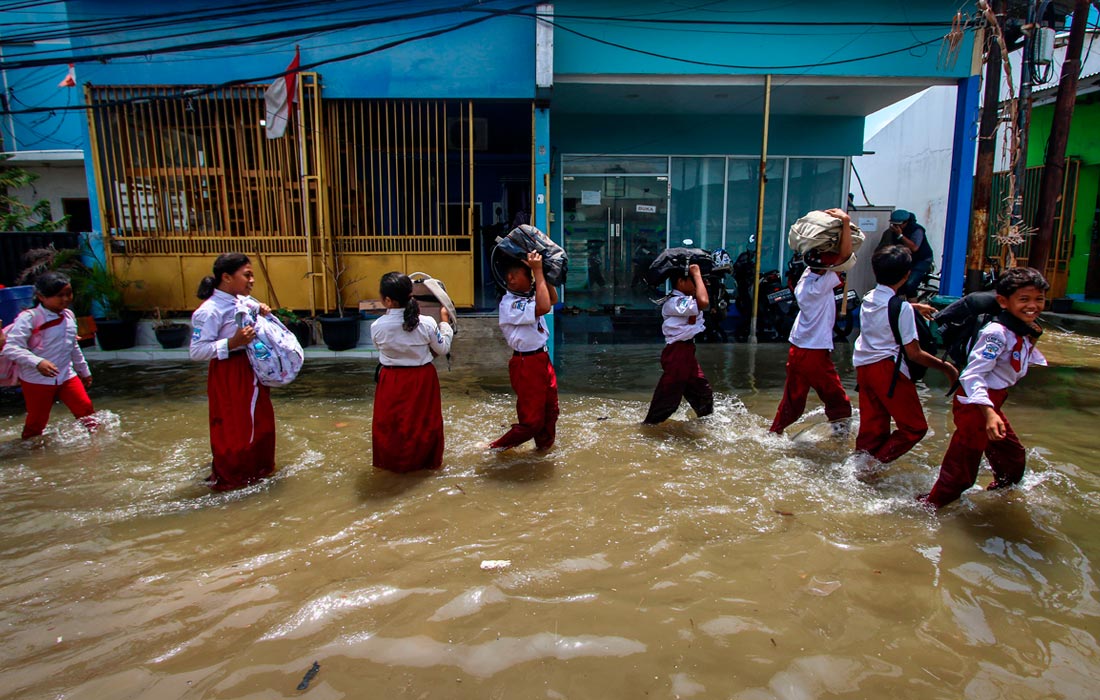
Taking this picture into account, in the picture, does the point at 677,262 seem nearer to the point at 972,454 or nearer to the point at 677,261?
the point at 677,261

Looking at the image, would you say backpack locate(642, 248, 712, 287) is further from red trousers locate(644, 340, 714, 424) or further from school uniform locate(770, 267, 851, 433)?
school uniform locate(770, 267, 851, 433)

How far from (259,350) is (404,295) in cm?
96

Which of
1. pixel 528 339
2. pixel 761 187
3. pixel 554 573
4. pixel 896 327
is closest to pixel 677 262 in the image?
pixel 528 339

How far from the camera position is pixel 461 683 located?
2424 millimetres

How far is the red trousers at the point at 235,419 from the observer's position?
411cm

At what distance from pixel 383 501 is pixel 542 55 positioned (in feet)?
19.5

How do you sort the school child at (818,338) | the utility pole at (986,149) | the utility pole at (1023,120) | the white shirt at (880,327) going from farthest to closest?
the utility pole at (986,149) < the utility pole at (1023,120) < the school child at (818,338) < the white shirt at (880,327)

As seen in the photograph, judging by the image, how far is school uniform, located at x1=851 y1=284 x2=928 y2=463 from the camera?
4.21 m

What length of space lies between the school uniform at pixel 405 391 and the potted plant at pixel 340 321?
182 inches

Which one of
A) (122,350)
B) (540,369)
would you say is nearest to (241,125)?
(122,350)

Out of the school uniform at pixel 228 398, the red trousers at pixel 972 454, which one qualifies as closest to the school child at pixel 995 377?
the red trousers at pixel 972 454

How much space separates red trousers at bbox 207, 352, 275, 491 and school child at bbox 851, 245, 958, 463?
12.9ft

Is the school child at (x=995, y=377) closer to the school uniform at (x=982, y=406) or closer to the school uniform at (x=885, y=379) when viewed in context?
the school uniform at (x=982, y=406)

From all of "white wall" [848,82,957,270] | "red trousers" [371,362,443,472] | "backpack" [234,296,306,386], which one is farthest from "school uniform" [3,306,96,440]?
"white wall" [848,82,957,270]
